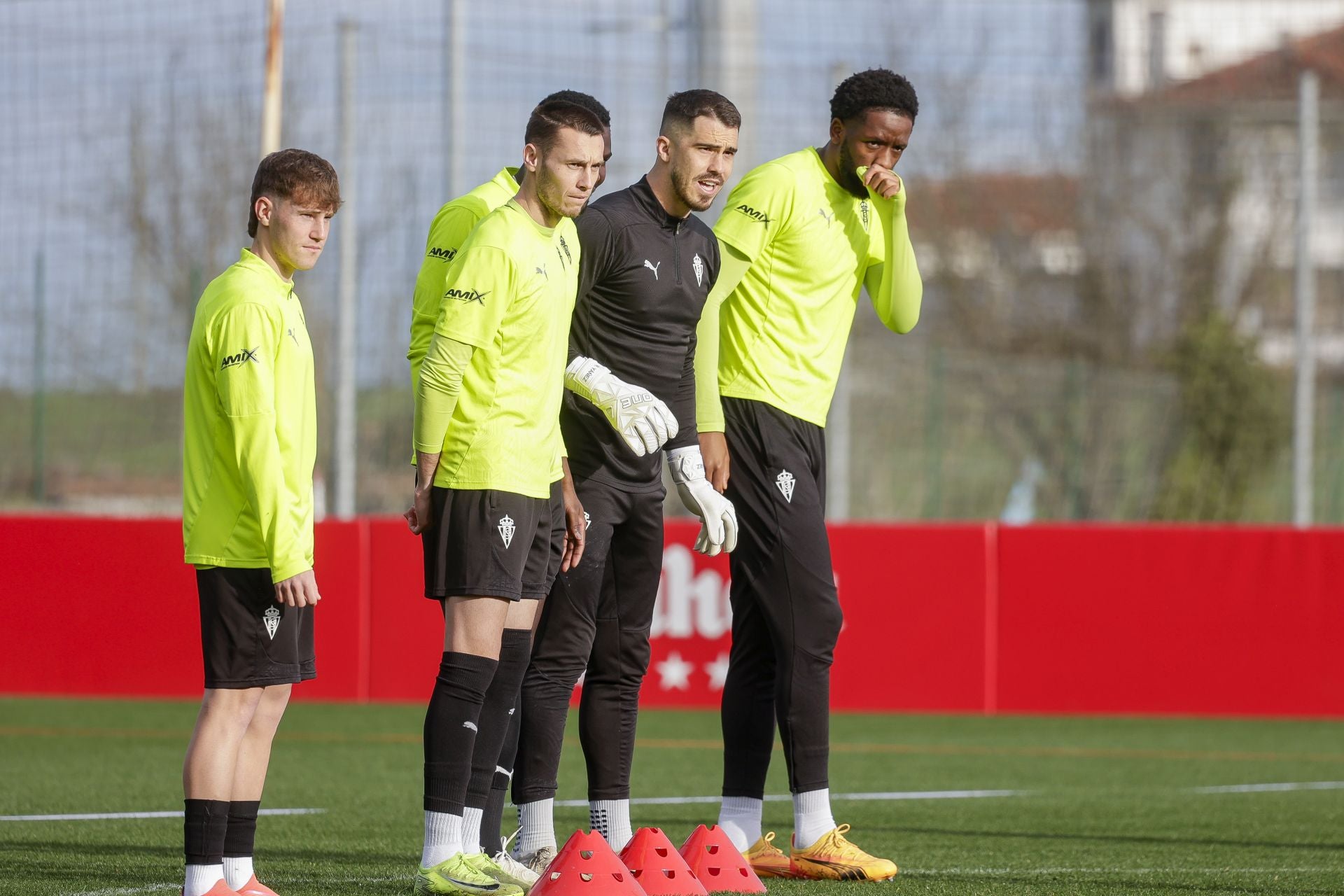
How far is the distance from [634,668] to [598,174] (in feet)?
4.65

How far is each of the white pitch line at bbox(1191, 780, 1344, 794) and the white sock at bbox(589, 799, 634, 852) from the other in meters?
3.51

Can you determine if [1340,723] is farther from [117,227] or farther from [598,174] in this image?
[117,227]

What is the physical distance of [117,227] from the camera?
13094 mm

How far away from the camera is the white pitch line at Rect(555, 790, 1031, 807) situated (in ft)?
24.3

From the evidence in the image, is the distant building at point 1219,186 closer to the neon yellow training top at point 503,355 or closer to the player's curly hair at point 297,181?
the neon yellow training top at point 503,355

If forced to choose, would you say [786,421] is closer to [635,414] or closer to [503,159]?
[635,414]

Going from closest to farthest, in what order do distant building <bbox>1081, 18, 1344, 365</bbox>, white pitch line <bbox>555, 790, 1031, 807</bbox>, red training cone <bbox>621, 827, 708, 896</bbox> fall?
red training cone <bbox>621, 827, 708, 896</bbox> → white pitch line <bbox>555, 790, 1031, 807</bbox> → distant building <bbox>1081, 18, 1344, 365</bbox>

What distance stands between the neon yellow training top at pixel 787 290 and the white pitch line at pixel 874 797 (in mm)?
2293

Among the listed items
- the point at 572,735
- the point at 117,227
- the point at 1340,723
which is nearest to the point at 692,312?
the point at 572,735

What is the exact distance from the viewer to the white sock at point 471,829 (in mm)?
4879

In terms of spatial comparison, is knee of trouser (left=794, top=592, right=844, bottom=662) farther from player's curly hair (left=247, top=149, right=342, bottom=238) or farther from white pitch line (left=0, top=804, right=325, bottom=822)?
white pitch line (left=0, top=804, right=325, bottom=822)

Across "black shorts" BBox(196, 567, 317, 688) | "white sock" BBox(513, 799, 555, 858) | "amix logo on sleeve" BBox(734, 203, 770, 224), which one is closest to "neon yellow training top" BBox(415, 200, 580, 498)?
"black shorts" BBox(196, 567, 317, 688)

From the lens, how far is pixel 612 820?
5305 mm

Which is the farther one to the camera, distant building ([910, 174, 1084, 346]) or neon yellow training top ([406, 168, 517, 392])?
distant building ([910, 174, 1084, 346])
